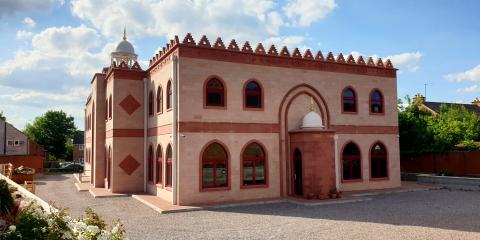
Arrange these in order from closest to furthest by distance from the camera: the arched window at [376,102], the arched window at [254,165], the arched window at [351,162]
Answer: the arched window at [254,165] → the arched window at [351,162] → the arched window at [376,102]

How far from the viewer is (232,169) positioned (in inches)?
643

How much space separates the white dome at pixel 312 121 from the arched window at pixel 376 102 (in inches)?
169

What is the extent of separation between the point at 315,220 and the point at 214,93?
701cm

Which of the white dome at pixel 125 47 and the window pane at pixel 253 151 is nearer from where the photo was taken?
the window pane at pixel 253 151

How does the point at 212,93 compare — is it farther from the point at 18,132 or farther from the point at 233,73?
the point at 18,132

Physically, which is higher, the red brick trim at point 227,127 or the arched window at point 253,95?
the arched window at point 253,95

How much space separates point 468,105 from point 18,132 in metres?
50.3

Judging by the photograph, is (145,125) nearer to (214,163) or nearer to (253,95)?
(214,163)

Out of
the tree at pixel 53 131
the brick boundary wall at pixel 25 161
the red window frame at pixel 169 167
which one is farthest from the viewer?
the tree at pixel 53 131

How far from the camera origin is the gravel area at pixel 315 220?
10219 mm

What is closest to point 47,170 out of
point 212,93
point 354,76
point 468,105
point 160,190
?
point 160,190

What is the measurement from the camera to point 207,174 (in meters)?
16.0

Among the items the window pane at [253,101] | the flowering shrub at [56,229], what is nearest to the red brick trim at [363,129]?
the window pane at [253,101]

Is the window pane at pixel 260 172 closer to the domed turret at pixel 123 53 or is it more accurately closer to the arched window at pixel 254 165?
the arched window at pixel 254 165
